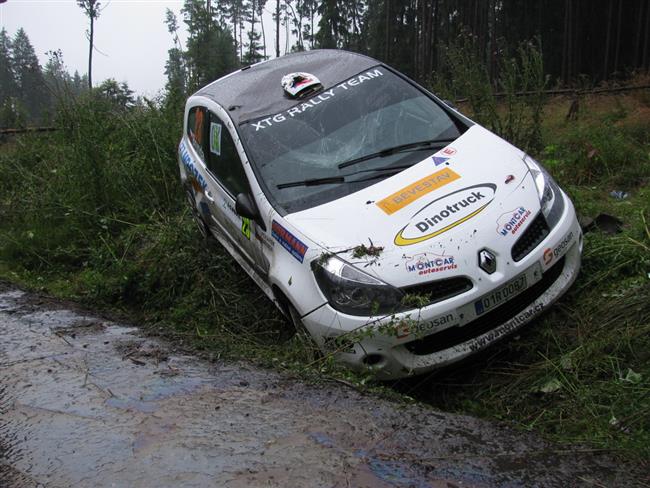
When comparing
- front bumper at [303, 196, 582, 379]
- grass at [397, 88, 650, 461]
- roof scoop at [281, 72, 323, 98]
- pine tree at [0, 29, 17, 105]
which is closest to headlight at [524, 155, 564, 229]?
front bumper at [303, 196, 582, 379]

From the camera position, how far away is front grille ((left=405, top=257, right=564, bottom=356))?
370cm

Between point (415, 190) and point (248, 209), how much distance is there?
1210 mm

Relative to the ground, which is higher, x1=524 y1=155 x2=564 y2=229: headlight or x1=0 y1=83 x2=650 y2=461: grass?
x1=524 y1=155 x2=564 y2=229: headlight

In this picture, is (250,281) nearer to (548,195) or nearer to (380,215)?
(380,215)

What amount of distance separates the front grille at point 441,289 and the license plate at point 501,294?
0.12 metres

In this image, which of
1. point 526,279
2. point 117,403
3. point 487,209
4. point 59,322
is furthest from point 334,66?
point 117,403

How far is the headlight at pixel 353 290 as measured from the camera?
3.59 m

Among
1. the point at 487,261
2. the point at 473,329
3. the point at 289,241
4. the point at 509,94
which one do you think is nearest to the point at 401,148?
the point at 289,241

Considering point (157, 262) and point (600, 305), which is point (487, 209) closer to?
point (600, 305)

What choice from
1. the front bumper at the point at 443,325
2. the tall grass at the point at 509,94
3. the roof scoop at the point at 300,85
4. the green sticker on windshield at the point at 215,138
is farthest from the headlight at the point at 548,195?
the tall grass at the point at 509,94

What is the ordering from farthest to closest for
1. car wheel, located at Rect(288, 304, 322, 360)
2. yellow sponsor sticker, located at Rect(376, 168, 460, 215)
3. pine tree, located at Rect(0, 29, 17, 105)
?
pine tree, located at Rect(0, 29, 17, 105)
yellow sponsor sticker, located at Rect(376, 168, 460, 215)
car wheel, located at Rect(288, 304, 322, 360)

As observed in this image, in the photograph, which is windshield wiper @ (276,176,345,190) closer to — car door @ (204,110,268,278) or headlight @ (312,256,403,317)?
car door @ (204,110,268,278)

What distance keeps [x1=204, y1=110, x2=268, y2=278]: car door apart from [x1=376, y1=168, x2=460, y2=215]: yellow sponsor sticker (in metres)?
1.04

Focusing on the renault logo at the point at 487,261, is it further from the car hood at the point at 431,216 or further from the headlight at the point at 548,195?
the headlight at the point at 548,195
